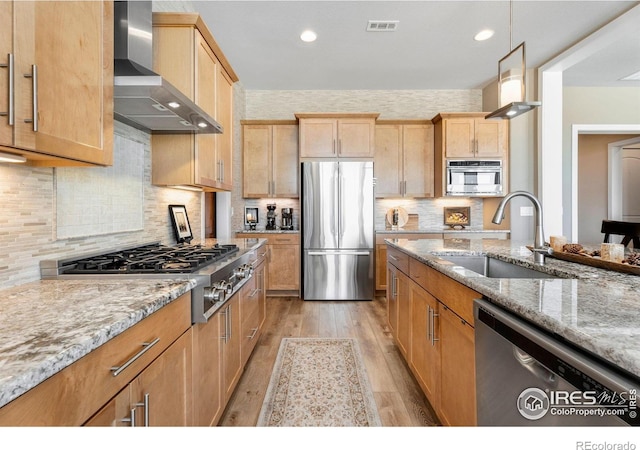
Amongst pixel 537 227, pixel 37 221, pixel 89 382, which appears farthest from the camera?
pixel 537 227

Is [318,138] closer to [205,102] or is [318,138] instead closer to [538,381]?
[205,102]

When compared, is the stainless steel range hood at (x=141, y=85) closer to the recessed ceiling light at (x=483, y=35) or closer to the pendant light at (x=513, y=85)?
the pendant light at (x=513, y=85)

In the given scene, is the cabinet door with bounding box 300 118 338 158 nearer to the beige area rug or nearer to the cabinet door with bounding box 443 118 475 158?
the cabinet door with bounding box 443 118 475 158

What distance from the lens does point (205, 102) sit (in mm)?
2244

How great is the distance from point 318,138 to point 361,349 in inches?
111

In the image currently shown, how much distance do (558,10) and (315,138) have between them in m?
2.79

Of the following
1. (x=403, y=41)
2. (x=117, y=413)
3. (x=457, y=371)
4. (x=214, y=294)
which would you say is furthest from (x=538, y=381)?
(x=403, y=41)

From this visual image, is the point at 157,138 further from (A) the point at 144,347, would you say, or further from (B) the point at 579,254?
(B) the point at 579,254

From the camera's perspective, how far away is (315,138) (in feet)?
14.6

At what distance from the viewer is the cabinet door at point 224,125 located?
257 cm

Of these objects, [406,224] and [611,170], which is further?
[611,170]

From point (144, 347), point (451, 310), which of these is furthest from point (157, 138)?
point (451, 310)

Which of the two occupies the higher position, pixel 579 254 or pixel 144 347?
pixel 579 254

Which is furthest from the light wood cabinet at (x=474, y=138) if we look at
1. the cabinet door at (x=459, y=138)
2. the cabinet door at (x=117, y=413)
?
the cabinet door at (x=117, y=413)
